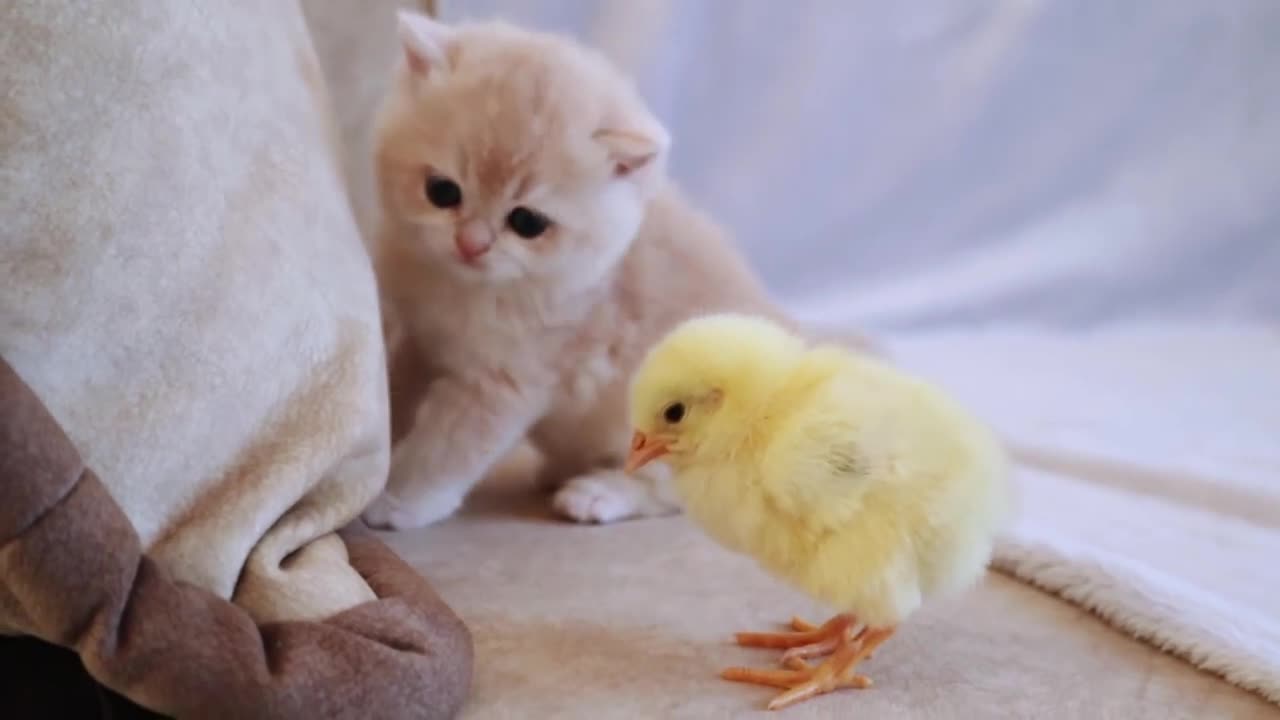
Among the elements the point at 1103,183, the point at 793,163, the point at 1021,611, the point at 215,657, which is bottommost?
the point at 215,657

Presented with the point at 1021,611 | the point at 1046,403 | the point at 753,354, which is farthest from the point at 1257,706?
the point at 1046,403

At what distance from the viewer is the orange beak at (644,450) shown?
103 cm

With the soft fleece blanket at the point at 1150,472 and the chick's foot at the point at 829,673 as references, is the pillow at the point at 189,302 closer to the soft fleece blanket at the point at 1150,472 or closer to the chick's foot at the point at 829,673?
the chick's foot at the point at 829,673

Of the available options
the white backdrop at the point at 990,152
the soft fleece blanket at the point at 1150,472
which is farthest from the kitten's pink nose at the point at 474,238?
the white backdrop at the point at 990,152

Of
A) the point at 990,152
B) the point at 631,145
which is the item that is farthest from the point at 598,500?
the point at 990,152

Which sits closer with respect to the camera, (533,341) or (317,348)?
(317,348)

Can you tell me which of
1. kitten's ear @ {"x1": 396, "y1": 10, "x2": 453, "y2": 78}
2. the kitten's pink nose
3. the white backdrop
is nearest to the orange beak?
the kitten's pink nose

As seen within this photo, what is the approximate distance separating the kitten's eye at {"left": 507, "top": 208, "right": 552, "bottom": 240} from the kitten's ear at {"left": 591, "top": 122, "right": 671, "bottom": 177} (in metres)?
0.09

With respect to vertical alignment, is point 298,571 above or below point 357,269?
below

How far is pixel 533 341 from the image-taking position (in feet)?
4.59

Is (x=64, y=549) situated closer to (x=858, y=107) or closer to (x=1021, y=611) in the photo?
(x=1021, y=611)

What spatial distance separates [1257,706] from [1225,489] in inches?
20.3

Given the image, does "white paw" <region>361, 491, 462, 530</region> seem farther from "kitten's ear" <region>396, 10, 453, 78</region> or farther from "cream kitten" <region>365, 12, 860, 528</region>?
"kitten's ear" <region>396, 10, 453, 78</region>

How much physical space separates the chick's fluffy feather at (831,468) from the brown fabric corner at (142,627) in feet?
0.86
